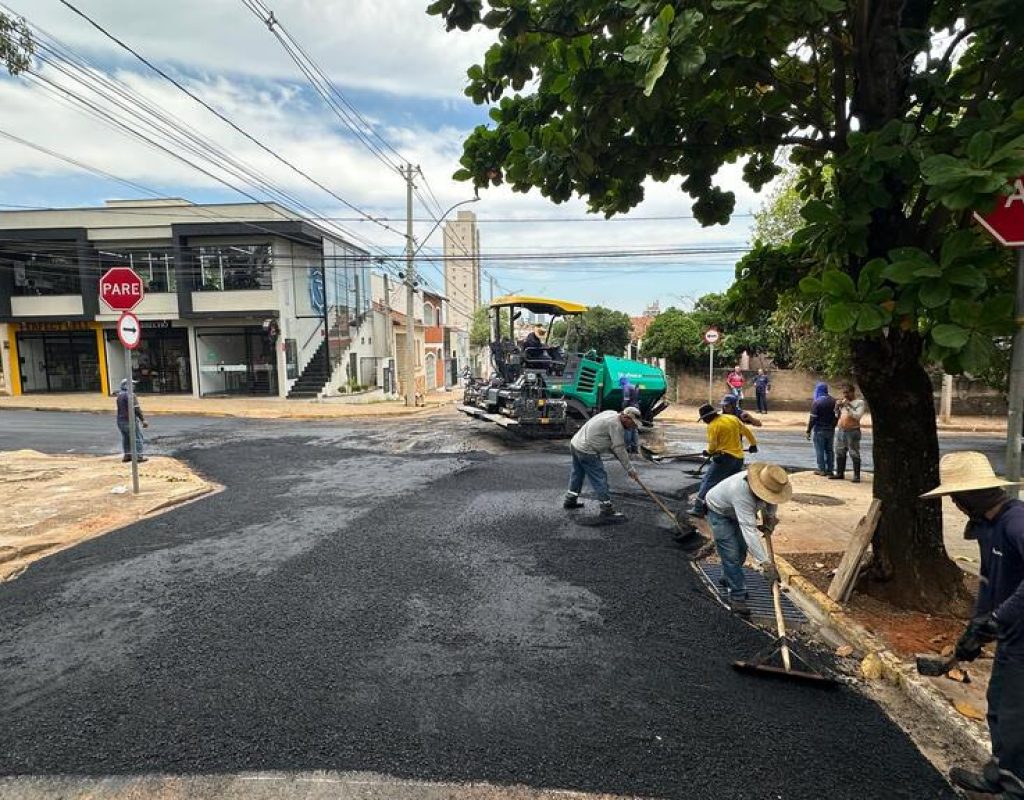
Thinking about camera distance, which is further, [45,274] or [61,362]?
[61,362]

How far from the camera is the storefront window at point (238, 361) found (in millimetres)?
26172

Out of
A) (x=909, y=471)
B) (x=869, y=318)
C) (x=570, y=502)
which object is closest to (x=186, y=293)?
(x=570, y=502)

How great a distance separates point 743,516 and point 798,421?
15.4m

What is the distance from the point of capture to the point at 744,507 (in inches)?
181

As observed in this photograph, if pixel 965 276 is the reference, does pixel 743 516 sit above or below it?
below

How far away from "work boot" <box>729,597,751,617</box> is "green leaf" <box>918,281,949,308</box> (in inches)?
99.4

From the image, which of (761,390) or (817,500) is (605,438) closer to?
(817,500)

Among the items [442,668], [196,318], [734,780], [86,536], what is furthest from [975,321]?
[196,318]

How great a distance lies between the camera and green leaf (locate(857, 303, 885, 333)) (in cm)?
298

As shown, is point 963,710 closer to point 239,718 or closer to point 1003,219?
point 1003,219

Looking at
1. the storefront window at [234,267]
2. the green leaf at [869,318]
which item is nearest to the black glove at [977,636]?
the green leaf at [869,318]

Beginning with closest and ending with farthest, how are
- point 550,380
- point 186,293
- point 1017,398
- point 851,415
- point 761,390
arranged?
point 1017,398
point 851,415
point 550,380
point 761,390
point 186,293

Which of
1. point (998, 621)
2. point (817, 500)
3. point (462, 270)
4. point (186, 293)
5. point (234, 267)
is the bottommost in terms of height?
point (817, 500)

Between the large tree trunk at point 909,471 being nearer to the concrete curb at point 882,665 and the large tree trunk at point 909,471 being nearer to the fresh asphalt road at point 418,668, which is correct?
the concrete curb at point 882,665
